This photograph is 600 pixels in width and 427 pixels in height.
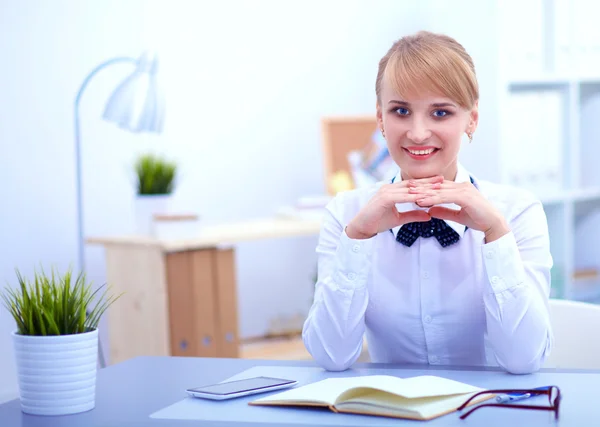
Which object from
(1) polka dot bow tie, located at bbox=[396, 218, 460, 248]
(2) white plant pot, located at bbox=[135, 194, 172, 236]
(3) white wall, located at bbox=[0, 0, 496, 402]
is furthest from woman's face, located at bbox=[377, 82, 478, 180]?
(3) white wall, located at bbox=[0, 0, 496, 402]

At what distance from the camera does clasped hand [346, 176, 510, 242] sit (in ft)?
5.30

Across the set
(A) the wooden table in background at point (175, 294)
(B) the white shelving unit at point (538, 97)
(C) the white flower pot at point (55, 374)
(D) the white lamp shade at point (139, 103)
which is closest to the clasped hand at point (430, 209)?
(C) the white flower pot at point (55, 374)

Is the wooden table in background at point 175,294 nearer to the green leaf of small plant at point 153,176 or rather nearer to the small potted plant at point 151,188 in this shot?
the small potted plant at point 151,188

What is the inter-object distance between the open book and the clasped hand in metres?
0.38

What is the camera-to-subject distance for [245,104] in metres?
3.74

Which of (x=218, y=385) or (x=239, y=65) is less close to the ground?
(x=239, y=65)

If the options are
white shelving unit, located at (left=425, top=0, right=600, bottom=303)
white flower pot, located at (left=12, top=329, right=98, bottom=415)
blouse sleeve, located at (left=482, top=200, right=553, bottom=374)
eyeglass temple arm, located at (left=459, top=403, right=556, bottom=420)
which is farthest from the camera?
white shelving unit, located at (left=425, top=0, right=600, bottom=303)

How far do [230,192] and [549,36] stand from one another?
1.48 meters

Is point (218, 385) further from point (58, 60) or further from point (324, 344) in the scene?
point (58, 60)

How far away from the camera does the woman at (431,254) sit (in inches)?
63.6

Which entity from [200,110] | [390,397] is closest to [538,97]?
[200,110]

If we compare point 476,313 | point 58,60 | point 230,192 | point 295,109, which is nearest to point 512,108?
point 295,109

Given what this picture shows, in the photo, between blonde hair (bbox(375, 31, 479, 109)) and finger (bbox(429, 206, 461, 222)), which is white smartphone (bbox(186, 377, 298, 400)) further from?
blonde hair (bbox(375, 31, 479, 109))

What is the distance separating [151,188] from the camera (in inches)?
123
